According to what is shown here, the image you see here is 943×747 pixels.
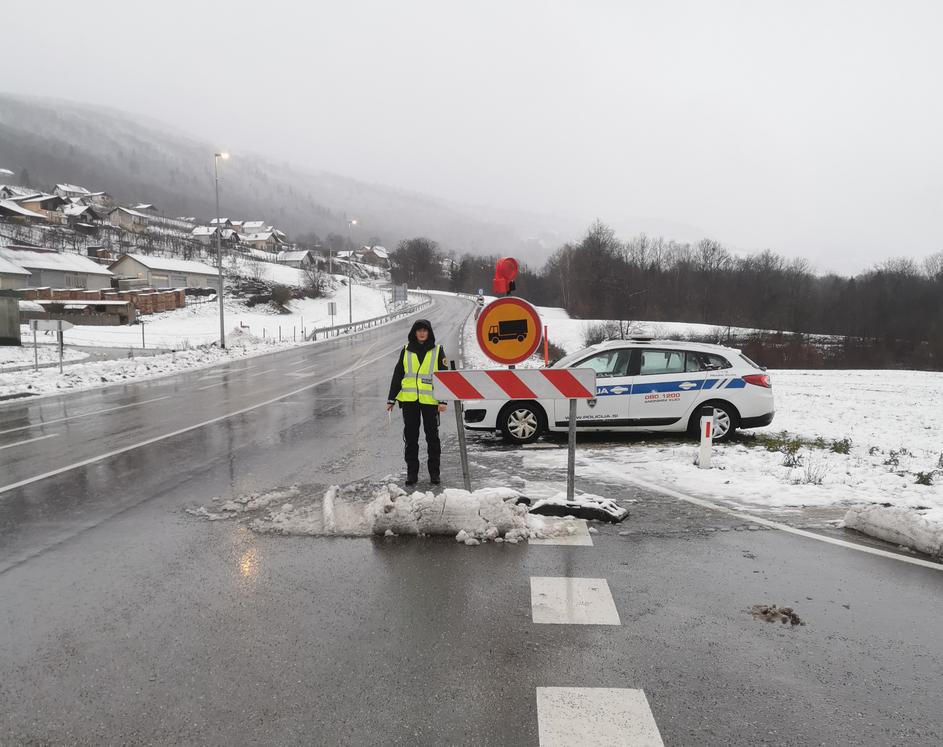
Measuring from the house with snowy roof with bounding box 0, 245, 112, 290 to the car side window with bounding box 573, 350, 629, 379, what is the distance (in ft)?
211

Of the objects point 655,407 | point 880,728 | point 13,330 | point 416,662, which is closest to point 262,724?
point 416,662

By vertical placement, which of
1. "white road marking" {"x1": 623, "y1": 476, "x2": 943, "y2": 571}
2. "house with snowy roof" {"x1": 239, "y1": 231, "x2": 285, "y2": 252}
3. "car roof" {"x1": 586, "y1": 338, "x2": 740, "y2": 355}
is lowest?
"white road marking" {"x1": 623, "y1": 476, "x2": 943, "y2": 571}

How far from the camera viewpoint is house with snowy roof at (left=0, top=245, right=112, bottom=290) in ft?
194

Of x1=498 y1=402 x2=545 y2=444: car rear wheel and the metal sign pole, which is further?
x1=498 y1=402 x2=545 y2=444: car rear wheel

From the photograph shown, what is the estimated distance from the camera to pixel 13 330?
3005 cm

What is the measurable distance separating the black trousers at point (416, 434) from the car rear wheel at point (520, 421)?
2.48m

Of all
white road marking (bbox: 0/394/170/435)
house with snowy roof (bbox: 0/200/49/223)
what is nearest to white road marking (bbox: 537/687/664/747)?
white road marking (bbox: 0/394/170/435)

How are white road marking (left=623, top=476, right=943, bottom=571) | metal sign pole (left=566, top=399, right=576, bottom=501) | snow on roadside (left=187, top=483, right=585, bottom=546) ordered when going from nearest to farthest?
white road marking (left=623, top=476, right=943, bottom=571) → snow on roadside (left=187, top=483, right=585, bottom=546) → metal sign pole (left=566, top=399, right=576, bottom=501)

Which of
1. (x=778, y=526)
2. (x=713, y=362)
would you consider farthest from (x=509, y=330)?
→ (x=713, y=362)

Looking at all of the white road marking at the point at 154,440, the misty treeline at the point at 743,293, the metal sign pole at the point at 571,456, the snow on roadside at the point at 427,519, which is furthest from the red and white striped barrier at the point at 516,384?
the misty treeline at the point at 743,293

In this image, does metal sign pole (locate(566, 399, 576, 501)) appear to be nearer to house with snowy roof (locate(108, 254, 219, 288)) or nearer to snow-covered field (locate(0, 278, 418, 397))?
snow-covered field (locate(0, 278, 418, 397))

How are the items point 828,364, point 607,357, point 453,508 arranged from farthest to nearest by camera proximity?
point 828,364, point 607,357, point 453,508

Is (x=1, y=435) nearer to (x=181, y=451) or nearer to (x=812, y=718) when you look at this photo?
(x=181, y=451)

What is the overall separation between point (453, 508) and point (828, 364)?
49.7m
